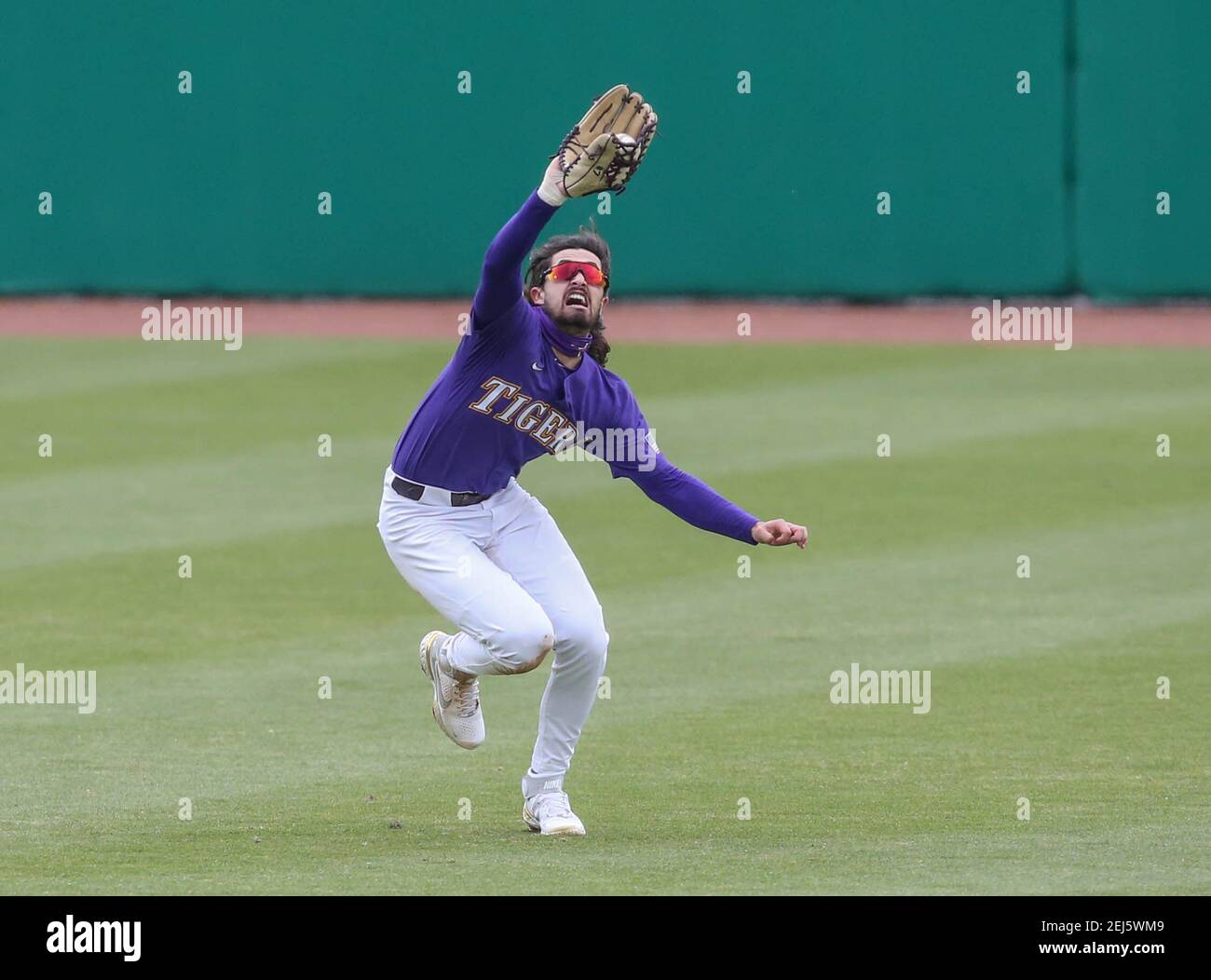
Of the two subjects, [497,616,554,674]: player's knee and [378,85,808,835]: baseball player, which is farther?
[378,85,808,835]: baseball player

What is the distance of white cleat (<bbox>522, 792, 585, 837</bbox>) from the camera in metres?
6.86

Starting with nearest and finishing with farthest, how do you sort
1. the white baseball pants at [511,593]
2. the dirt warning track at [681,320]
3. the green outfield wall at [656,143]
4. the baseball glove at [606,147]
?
1. the baseball glove at [606,147]
2. the white baseball pants at [511,593]
3. the green outfield wall at [656,143]
4. the dirt warning track at [681,320]

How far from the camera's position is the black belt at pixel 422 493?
7.09 meters

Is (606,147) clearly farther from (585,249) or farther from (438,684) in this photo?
(438,684)

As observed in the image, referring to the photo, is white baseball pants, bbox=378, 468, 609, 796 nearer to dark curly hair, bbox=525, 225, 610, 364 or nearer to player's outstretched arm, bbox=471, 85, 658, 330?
dark curly hair, bbox=525, 225, 610, 364

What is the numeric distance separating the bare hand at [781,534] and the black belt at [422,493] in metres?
1.01

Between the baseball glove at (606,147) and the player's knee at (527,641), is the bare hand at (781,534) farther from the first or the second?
the baseball glove at (606,147)

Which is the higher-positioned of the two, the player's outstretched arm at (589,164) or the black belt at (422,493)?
the player's outstretched arm at (589,164)

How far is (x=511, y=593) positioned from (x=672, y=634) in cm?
382

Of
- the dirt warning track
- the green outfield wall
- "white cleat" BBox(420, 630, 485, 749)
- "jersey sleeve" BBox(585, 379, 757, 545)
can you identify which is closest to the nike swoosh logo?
"white cleat" BBox(420, 630, 485, 749)

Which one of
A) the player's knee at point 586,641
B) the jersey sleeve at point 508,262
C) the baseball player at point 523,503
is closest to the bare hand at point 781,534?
the baseball player at point 523,503

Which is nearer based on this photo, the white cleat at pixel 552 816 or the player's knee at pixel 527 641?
the player's knee at pixel 527 641

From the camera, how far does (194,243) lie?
20.4 metres

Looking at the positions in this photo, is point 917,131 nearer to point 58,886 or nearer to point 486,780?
point 486,780
